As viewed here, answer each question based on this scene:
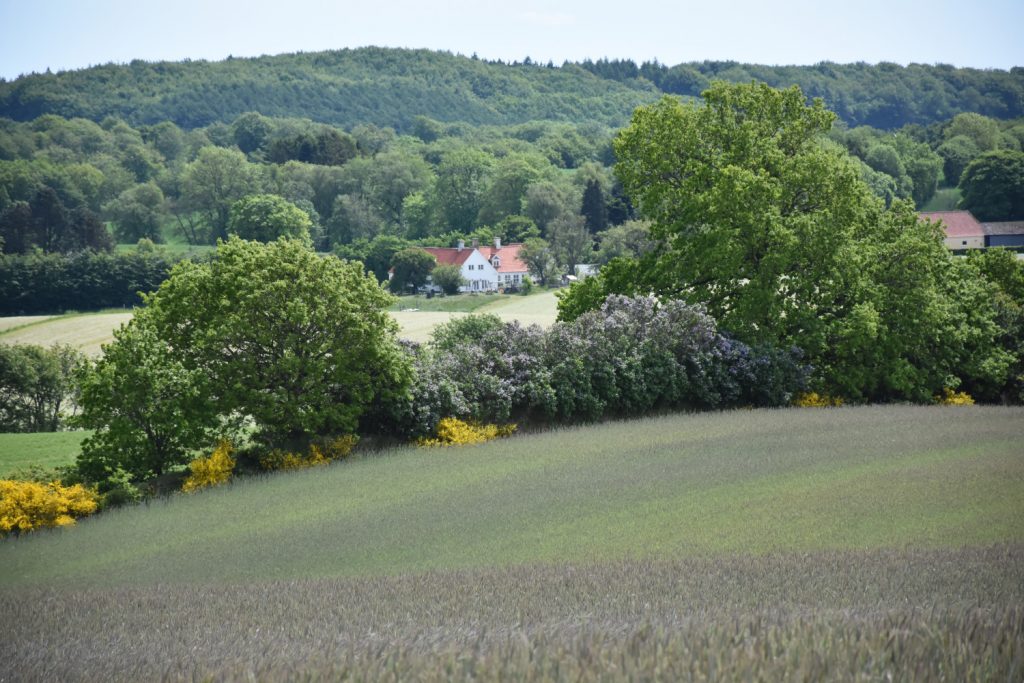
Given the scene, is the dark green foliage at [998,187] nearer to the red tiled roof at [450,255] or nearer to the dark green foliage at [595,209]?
the dark green foliage at [595,209]

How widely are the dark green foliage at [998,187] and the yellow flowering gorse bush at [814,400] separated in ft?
287

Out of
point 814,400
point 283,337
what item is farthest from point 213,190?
point 814,400

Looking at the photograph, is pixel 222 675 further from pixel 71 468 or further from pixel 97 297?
pixel 97 297

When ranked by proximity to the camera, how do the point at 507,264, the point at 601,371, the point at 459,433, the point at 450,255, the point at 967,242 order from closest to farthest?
1. the point at 459,433
2. the point at 601,371
3. the point at 967,242
4. the point at 450,255
5. the point at 507,264

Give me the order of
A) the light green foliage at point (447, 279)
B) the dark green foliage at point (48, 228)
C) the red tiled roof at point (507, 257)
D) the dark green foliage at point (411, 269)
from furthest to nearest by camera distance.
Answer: the red tiled roof at point (507, 257) → the dark green foliage at point (48, 228) → the dark green foliage at point (411, 269) → the light green foliage at point (447, 279)

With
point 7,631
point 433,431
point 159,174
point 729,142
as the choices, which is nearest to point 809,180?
point 729,142

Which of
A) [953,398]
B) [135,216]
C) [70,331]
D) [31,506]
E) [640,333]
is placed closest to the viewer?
[31,506]

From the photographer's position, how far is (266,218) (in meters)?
115

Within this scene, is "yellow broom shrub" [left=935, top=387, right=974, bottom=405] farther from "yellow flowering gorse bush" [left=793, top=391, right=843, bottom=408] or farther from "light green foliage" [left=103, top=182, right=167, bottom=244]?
"light green foliage" [left=103, top=182, right=167, bottom=244]

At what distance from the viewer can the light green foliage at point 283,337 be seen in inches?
1045

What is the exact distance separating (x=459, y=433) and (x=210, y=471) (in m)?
6.66

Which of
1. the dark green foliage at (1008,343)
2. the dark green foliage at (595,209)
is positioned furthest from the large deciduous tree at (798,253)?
the dark green foliage at (595,209)

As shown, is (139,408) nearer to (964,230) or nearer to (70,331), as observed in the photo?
(70,331)

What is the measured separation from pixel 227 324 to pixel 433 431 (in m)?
6.28
